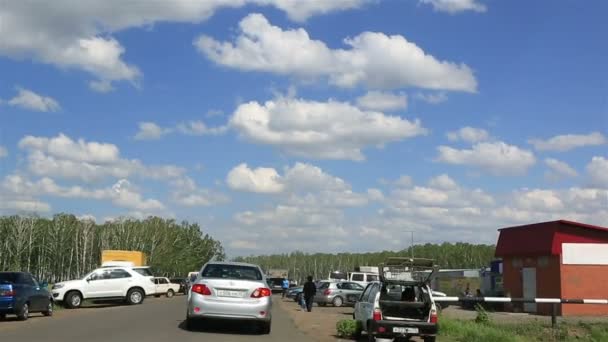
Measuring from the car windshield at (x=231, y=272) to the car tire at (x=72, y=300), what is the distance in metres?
16.6

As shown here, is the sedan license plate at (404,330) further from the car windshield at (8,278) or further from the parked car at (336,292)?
the parked car at (336,292)

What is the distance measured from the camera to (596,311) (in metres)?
34.8

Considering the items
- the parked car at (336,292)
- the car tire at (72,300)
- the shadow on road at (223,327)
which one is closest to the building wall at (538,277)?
the parked car at (336,292)

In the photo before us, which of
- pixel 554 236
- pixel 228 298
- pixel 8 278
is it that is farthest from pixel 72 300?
pixel 554 236

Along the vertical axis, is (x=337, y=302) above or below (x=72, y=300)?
below

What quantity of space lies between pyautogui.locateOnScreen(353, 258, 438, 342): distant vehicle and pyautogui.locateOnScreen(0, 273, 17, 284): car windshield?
1127cm

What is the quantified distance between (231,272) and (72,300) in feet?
56.1

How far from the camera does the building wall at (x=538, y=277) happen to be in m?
35.5

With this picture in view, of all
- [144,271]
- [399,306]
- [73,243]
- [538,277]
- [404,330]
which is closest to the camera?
[404,330]

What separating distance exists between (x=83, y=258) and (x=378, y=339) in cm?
8293

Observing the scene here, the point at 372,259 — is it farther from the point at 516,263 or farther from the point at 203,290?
the point at 203,290

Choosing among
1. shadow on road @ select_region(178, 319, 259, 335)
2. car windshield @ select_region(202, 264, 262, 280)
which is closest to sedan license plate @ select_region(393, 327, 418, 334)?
car windshield @ select_region(202, 264, 262, 280)

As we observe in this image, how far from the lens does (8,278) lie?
22500mm

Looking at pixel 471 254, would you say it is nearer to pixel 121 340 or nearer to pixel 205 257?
pixel 205 257
